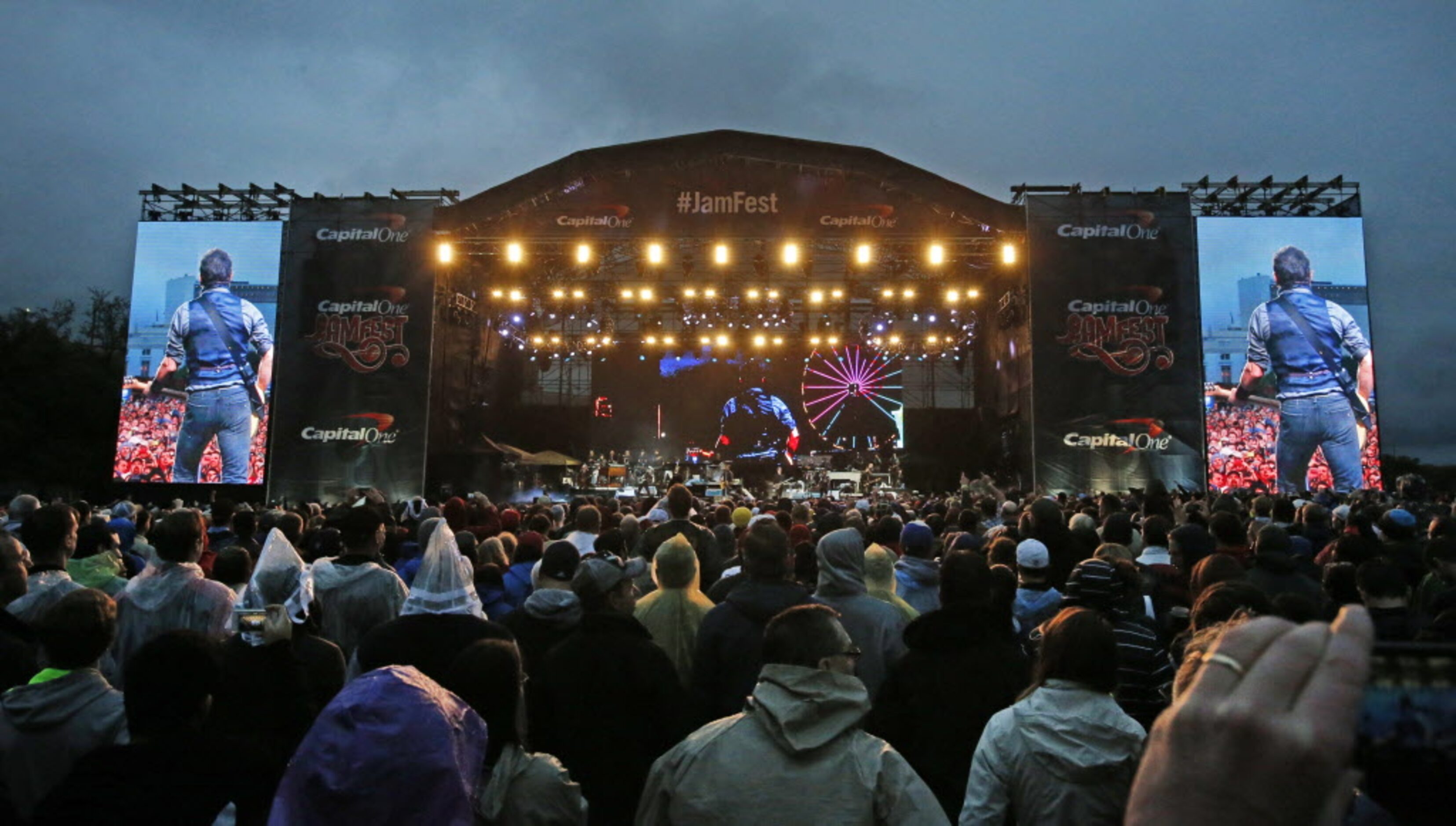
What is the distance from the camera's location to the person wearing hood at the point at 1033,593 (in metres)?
4.04

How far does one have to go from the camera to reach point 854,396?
87.6ft

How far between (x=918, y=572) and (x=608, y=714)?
7.76ft

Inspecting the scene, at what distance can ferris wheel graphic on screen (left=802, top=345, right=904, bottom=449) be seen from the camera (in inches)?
1044

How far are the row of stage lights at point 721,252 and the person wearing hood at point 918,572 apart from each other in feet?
39.1

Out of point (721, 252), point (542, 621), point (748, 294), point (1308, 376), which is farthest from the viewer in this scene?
point (748, 294)

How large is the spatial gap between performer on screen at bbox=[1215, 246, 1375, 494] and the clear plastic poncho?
17780mm

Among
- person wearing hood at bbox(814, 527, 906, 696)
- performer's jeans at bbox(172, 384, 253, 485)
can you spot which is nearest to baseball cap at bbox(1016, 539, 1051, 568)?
person wearing hood at bbox(814, 527, 906, 696)

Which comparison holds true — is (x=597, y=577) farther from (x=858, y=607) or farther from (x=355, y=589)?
(x=355, y=589)

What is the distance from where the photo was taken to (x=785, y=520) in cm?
726

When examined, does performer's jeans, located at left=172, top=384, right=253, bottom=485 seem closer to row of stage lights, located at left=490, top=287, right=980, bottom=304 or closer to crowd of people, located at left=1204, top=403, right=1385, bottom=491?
row of stage lights, located at left=490, top=287, right=980, bottom=304

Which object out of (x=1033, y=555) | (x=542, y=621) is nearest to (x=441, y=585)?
(x=542, y=621)

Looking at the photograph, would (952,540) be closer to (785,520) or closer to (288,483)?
(785,520)

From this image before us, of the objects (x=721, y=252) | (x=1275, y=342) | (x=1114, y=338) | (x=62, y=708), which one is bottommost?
(x=62, y=708)

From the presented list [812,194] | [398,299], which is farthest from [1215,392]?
[398,299]
